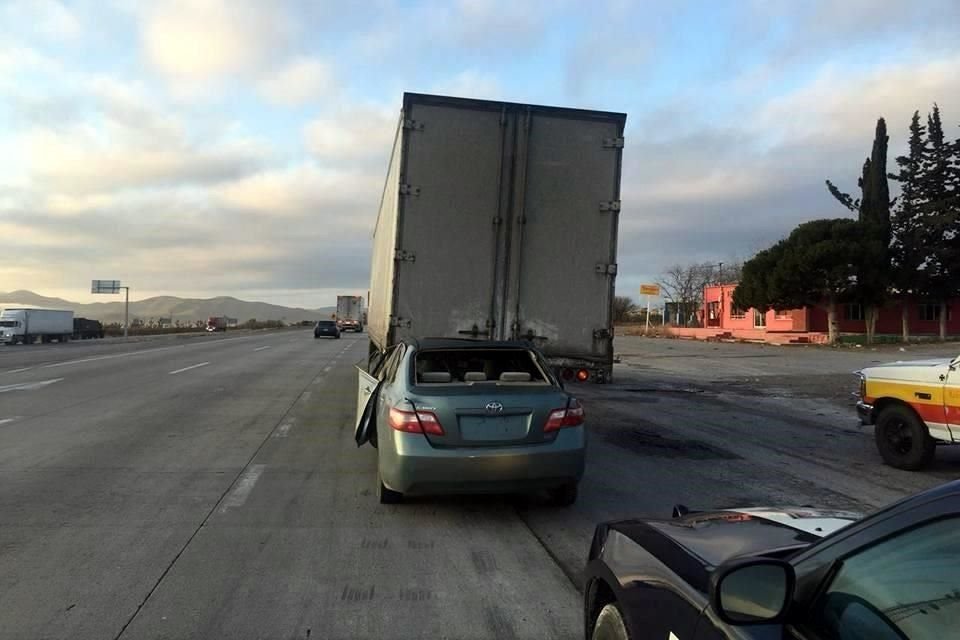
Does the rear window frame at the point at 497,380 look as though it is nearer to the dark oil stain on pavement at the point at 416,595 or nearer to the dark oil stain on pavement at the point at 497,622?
the dark oil stain on pavement at the point at 416,595

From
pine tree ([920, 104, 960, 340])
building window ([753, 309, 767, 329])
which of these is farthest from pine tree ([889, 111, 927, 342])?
building window ([753, 309, 767, 329])

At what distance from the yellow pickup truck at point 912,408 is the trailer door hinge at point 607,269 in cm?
347

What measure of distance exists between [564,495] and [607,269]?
357 cm

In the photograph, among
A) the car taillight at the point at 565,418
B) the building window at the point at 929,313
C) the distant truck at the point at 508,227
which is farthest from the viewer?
the building window at the point at 929,313

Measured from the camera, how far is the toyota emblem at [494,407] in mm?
5785

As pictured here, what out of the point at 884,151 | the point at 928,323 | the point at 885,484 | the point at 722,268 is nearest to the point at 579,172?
the point at 885,484

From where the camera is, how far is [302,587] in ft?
14.6

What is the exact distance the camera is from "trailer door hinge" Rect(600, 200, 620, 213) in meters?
9.01

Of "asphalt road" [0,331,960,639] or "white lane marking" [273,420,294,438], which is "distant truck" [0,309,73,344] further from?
"white lane marking" [273,420,294,438]

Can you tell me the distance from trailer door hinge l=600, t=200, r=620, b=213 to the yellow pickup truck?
383 centimetres

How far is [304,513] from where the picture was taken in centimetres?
616

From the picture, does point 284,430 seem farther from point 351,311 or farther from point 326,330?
point 351,311

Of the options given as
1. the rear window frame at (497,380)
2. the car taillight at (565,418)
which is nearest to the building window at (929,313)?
the rear window frame at (497,380)

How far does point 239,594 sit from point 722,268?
316 feet
